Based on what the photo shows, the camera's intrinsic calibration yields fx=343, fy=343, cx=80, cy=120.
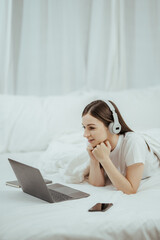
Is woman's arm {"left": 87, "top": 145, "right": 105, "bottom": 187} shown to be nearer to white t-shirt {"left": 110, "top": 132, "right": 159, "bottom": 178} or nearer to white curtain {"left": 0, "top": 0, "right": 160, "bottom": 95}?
white t-shirt {"left": 110, "top": 132, "right": 159, "bottom": 178}

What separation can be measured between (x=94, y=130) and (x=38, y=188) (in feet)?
1.18

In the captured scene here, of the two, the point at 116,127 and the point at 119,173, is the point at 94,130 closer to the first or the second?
the point at 116,127

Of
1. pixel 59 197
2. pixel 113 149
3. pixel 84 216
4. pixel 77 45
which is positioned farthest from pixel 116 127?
pixel 77 45

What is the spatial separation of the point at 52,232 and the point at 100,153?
0.49 m

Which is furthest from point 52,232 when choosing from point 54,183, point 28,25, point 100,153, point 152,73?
point 152,73

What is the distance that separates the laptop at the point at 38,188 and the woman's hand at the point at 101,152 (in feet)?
0.51

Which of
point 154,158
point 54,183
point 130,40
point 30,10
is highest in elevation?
point 30,10

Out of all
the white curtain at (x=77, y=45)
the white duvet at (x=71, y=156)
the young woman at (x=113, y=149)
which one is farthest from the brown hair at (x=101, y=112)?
the white curtain at (x=77, y=45)

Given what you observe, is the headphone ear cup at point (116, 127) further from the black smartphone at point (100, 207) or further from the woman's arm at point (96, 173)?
the black smartphone at point (100, 207)

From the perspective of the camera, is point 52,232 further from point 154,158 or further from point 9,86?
point 9,86

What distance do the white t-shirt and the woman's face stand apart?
100 mm

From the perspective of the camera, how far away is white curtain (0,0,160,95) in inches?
97.7

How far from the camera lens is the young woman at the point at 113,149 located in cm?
140

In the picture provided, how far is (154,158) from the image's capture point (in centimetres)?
165
